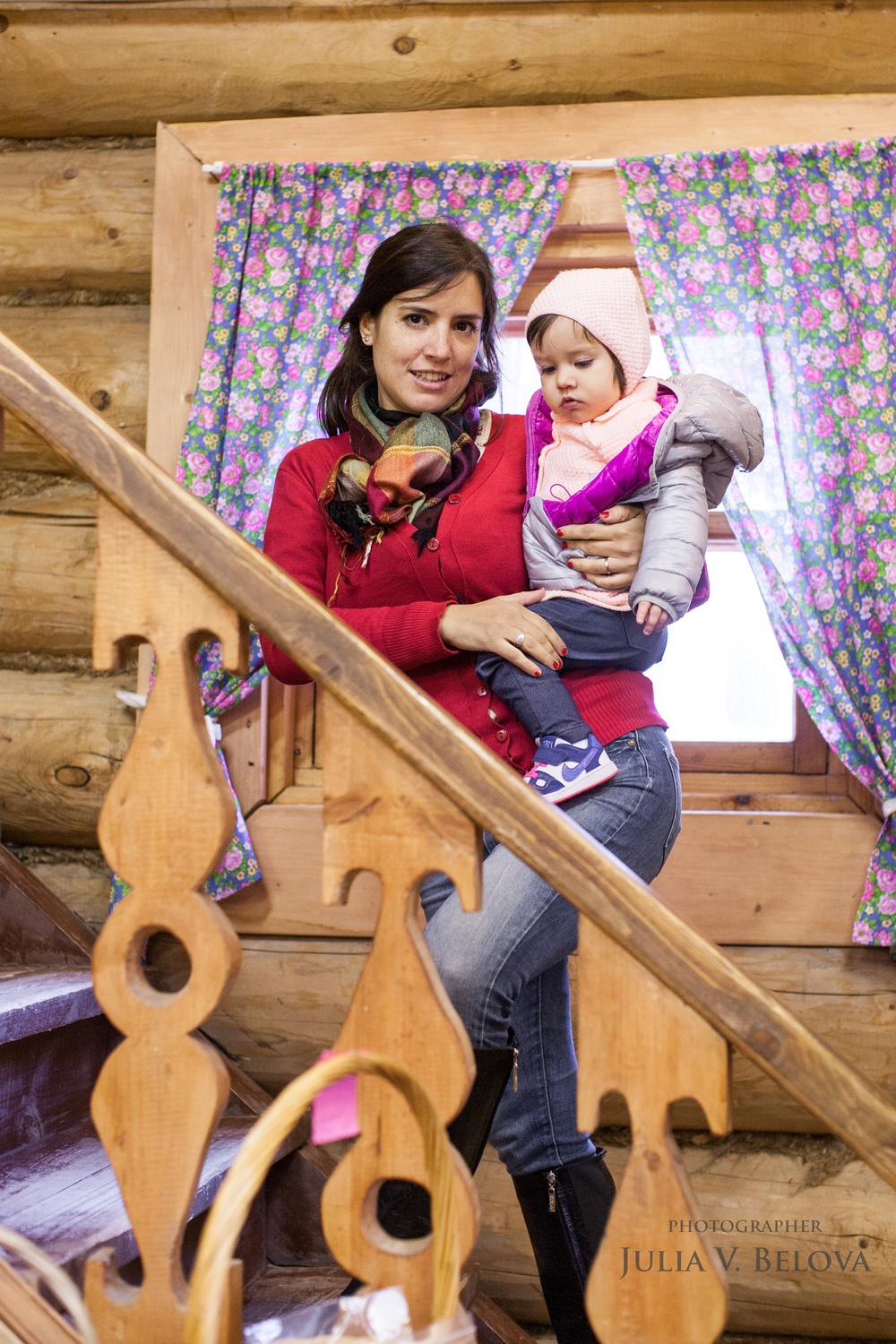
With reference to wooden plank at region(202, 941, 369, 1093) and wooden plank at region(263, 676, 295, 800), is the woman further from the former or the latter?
wooden plank at region(202, 941, 369, 1093)

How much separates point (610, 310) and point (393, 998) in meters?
1.17

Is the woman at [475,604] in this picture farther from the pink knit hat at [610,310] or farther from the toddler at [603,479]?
the pink knit hat at [610,310]

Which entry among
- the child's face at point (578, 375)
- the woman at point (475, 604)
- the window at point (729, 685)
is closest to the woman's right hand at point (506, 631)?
the woman at point (475, 604)

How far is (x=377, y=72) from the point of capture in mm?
2557

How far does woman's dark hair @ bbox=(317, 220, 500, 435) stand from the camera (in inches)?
68.2

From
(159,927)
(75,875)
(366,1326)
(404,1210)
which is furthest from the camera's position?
(75,875)

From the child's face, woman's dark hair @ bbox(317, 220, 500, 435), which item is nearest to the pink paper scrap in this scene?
the child's face

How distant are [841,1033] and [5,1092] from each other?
Result: 1.82m

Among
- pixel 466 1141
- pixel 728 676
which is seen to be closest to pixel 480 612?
pixel 466 1141

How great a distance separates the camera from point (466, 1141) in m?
1.32

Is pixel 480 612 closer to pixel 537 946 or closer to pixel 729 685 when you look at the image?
pixel 537 946

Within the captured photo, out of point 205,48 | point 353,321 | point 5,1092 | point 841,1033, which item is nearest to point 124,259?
point 205,48

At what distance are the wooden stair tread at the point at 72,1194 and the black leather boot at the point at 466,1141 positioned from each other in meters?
0.26

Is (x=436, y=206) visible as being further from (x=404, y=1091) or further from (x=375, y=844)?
(x=404, y=1091)
